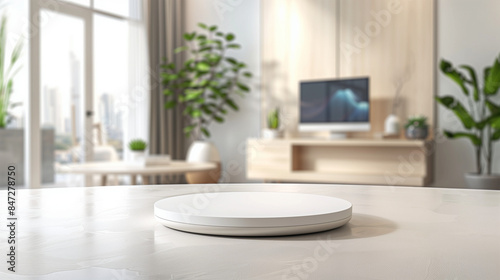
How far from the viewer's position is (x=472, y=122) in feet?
12.4

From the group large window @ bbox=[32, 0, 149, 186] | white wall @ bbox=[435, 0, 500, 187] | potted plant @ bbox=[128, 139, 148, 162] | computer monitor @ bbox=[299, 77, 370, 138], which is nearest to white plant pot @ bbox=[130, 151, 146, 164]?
potted plant @ bbox=[128, 139, 148, 162]

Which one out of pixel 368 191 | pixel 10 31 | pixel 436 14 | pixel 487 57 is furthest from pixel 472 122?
pixel 10 31

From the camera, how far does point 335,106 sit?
4527mm

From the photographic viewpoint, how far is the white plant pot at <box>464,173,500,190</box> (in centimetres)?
358

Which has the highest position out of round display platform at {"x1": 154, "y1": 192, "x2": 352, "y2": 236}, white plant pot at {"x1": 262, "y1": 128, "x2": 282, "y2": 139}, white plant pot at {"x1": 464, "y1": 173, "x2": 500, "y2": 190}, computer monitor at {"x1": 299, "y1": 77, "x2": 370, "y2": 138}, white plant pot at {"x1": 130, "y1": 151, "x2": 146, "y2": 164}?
computer monitor at {"x1": 299, "y1": 77, "x2": 370, "y2": 138}

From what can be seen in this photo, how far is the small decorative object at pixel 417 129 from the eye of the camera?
13.2ft

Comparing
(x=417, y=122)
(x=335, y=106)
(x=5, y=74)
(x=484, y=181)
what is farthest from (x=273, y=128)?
(x=5, y=74)

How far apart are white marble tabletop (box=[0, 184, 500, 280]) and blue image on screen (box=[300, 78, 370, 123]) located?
3.96 metres

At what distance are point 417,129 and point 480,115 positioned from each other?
1.97 feet

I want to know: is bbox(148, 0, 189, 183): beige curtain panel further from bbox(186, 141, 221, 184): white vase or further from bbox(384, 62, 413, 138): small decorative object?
bbox(384, 62, 413, 138): small decorative object

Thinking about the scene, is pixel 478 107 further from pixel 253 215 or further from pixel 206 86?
pixel 253 215

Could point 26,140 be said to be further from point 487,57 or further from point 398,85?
point 487,57

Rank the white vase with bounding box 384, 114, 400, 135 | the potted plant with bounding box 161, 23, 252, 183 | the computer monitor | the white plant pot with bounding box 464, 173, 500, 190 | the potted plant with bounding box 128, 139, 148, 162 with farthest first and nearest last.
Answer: the potted plant with bounding box 161, 23, 252, 183, the computer monitor, the white vase with bounding box 384, 114, 400, 135, the white plant pot with bounding box 464, 173, 500, 190, the potted plant with bounding box 128, 139, 148, 162

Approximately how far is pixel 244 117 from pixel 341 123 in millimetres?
1278
